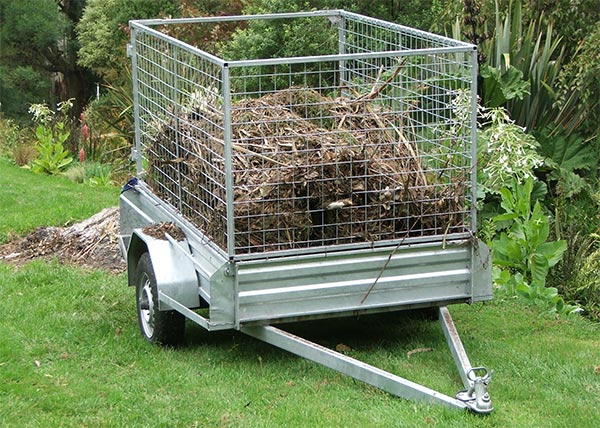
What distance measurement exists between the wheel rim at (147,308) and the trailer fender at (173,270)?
8.5 inches

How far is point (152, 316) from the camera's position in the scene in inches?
253

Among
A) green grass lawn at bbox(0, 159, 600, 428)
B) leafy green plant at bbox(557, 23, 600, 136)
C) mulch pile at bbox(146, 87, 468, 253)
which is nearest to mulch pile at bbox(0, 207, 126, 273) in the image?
green grass lawn at bbox(0, 159, 600, 428)

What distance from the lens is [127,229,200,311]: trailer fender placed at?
607cm

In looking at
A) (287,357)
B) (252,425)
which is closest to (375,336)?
(287,357)

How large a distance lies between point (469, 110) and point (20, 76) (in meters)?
22.4

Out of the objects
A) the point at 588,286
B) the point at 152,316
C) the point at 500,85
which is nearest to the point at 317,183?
the point at 152,316

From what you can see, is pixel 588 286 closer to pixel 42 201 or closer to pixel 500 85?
pixel 500 85

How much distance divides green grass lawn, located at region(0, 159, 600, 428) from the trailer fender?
1.25ft

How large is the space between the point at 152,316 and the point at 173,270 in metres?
0.40

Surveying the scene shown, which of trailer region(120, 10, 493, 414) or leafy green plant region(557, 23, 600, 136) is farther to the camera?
leafy green plant region(557, 23, 600, 136)

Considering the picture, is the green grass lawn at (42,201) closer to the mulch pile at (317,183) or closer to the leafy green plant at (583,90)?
the mulch pile at (317,183)

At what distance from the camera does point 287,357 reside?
6.23 metres

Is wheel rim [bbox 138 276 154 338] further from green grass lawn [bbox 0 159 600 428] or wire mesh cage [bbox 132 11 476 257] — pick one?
wire mesh cage [bbox 132 11 476 257]

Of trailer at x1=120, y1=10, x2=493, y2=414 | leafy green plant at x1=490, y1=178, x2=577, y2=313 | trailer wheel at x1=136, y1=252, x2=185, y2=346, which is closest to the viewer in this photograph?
trailer at x1=120, y1=10, x2=493, y2=414
